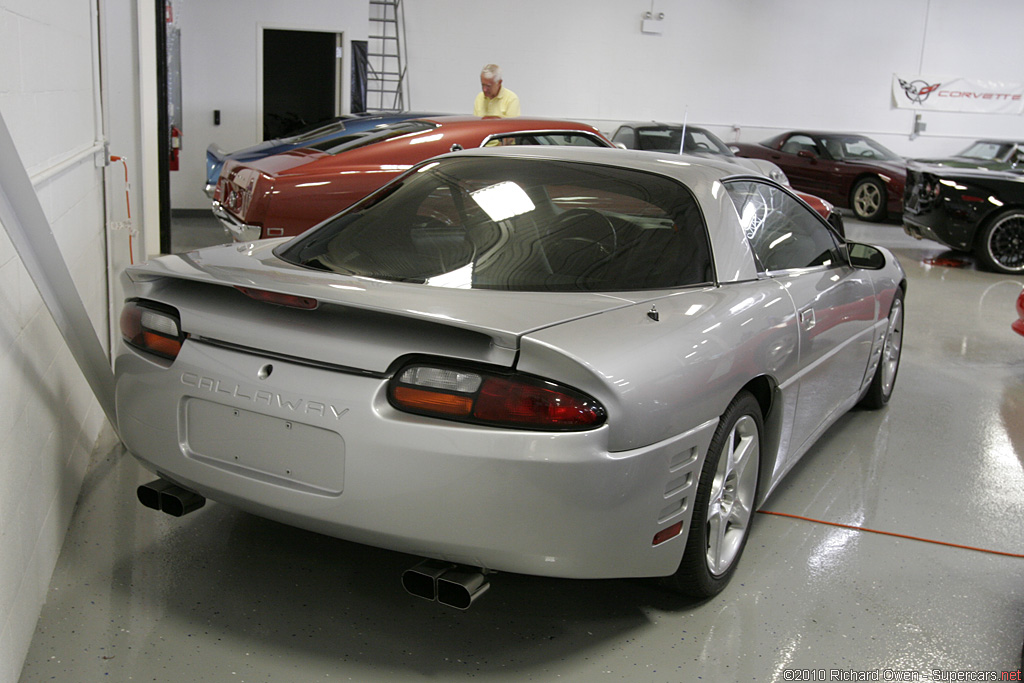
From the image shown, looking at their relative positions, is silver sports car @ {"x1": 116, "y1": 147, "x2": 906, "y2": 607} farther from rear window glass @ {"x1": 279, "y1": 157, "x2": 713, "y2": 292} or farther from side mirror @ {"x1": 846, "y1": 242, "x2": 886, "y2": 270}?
side mirror @ {"x1": 846, "y1": 242, "x2": 886, "y2": 270}

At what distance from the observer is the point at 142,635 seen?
2.14 metres

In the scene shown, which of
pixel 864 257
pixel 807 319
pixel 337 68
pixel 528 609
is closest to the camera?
pixel 528 609

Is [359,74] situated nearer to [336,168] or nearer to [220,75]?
[220,75]

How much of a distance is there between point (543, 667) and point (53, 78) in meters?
2.31

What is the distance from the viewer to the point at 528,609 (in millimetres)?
2346

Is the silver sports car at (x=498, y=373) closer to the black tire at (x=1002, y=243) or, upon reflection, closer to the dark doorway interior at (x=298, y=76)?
the black tire at (x=1002, y=243)

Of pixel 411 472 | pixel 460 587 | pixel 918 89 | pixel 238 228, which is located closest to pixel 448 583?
pixel 460 587

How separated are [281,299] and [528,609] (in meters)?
1.04

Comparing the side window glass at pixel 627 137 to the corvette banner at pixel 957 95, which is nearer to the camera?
the side window glass at pixel 627 137

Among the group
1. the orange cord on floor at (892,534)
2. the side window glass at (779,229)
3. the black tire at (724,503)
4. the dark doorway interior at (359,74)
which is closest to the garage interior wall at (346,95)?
the dark doorway interior at (359,74)

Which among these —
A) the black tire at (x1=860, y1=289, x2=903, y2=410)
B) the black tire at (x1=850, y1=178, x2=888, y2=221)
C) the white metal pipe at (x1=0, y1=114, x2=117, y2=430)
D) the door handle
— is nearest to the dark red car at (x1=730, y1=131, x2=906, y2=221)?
the black tire at (x1=850, y1=178, x2=888, y2=221)

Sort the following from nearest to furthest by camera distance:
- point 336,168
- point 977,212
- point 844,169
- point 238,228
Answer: point 238,228 → point 336,168 → point 977,212 → point 844,169

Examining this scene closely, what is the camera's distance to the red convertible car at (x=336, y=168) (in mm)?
5508

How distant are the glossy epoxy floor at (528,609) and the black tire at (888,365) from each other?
3.00ft
